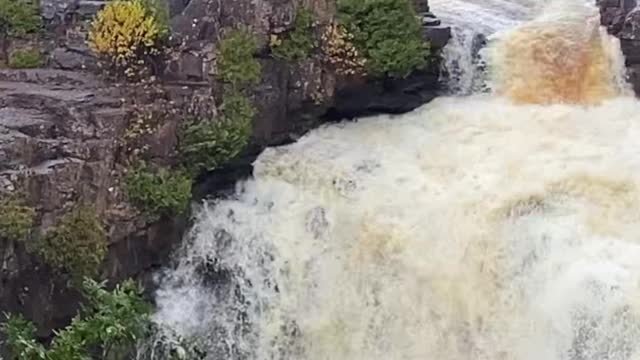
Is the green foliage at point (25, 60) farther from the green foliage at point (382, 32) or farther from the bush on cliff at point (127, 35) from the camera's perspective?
the green foliage at point (382, 32)

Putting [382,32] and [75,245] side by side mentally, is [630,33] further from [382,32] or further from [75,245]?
[75,245]

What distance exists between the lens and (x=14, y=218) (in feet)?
40.0

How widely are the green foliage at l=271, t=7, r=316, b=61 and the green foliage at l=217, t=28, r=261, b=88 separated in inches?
24.6

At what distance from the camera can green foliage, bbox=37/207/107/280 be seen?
12695 millimetres

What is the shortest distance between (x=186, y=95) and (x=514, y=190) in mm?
4310

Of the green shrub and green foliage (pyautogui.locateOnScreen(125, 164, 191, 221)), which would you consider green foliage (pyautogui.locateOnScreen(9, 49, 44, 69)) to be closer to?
the green shrub

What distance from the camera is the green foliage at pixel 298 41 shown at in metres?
15.9

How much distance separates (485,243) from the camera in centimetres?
1333

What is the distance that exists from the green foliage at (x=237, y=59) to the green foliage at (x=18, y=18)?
2966 millimetres

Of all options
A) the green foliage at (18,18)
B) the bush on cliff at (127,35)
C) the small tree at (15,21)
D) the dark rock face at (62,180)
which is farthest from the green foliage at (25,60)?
the bush on cliff at (127,35)

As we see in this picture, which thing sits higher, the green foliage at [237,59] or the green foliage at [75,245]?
the green foliage at [237,59]

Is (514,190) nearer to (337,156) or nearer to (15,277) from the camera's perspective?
(337,156)

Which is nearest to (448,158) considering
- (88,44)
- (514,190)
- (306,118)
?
(514,190)

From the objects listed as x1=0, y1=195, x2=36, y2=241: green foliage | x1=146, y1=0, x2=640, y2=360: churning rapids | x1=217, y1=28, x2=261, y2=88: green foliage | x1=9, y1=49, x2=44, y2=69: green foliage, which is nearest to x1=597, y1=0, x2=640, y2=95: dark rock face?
x1=146, y1=0, x2=640, y2=360: churning rapids
